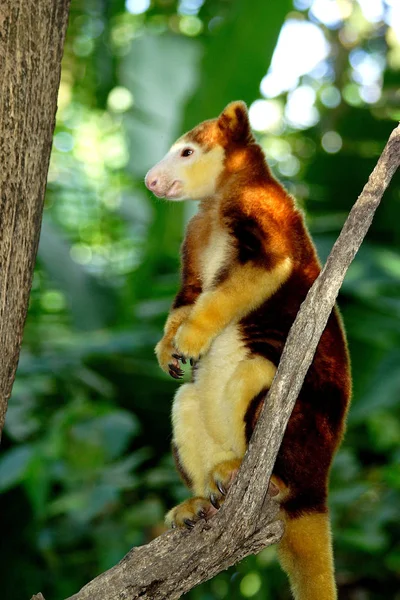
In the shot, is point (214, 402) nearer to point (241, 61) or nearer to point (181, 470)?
point (181, 470)

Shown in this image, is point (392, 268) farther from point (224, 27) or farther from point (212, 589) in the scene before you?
point (212, 589)

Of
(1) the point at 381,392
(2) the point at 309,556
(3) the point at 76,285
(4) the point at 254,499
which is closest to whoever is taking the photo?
(4) the point at 254,499

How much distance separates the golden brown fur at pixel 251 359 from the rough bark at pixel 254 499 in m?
0.14

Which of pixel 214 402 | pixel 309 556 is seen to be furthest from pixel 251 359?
pixel 309 556

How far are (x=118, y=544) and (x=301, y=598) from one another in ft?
6.92

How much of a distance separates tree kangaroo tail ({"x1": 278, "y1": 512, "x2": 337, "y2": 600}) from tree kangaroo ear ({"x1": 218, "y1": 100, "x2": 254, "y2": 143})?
1.30 metres

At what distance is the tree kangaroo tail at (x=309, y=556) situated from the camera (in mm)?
2418

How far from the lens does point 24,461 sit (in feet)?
13.8

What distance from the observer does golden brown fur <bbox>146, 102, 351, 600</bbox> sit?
2.46 m

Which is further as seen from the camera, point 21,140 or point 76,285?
point 76,285

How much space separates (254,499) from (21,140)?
3.71ft

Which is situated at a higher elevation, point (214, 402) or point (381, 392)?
point (214, 402)

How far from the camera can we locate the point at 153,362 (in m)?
5.39

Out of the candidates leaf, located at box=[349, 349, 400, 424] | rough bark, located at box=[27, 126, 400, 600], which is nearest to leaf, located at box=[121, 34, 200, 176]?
leaf, located at box=[349, 349, 400, 424]
